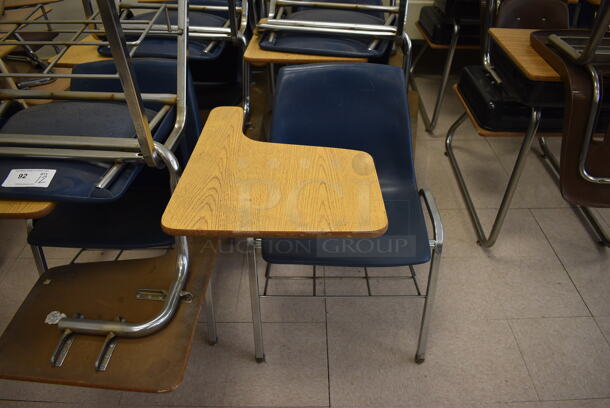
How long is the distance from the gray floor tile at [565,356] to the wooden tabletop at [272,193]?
0.95 metres

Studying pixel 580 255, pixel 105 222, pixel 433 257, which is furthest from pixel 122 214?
pixel 580 255

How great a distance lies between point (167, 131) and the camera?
110 centimetres

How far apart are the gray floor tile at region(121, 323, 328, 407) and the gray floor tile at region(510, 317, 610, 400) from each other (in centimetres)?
69

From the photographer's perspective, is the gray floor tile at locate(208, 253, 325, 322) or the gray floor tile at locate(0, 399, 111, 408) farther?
the gray floor tile at locate(208, 253, 325, 322)

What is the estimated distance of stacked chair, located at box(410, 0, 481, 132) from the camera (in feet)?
7.48

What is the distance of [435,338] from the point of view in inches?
58.2

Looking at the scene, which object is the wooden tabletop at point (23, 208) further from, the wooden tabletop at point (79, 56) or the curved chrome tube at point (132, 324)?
the wooden tabletop at point (79, 56)

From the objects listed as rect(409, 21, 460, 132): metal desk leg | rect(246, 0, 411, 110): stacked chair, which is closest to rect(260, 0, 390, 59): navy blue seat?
rect(246, 0, 411, 110): stacked chair

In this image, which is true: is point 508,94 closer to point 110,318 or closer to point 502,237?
point 502,237

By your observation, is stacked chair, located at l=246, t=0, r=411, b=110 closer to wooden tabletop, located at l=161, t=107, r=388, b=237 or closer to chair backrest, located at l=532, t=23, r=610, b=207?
chair backrest, located at l=532, t=23, r=610, b=207

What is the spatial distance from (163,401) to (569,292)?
1.50 metres

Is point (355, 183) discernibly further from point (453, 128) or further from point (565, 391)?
point (453, 128)

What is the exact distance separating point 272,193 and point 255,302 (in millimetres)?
455

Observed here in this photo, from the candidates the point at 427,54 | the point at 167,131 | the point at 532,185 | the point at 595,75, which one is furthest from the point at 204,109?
the point at 427,54
